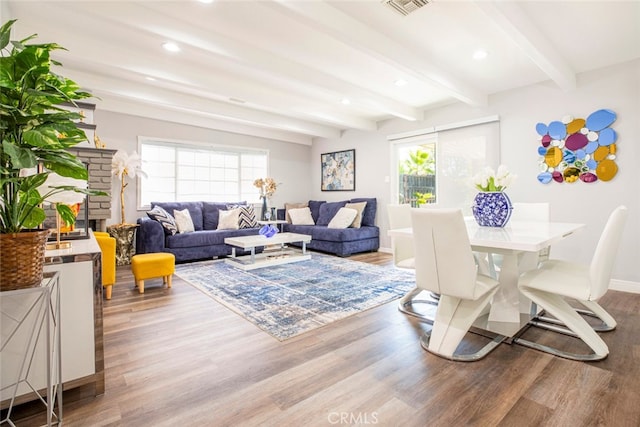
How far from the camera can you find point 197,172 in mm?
5859

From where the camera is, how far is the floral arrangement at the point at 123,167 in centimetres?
470

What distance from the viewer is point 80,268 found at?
150 centimetres

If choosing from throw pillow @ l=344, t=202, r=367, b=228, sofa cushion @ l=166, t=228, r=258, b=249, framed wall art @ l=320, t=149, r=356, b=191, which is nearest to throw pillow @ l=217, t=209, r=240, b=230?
sofa cushion @ l=166, t=228, r=258, b=249

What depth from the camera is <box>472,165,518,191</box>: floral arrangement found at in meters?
2.53

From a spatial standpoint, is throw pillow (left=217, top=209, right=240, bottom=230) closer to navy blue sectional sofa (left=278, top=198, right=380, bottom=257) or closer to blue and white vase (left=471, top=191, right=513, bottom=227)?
navy blue sectional sofa (left=278, top=198, right=380, bottom=257)

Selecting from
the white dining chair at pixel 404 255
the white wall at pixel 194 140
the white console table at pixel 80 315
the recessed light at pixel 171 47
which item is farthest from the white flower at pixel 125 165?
the white dining chair at pixel 404 255

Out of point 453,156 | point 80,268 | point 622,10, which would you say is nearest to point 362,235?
point 453,156

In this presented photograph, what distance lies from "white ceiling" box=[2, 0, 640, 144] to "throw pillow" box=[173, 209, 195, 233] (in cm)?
163

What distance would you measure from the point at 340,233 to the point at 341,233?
2 cm

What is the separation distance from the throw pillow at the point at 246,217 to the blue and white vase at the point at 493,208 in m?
3.95

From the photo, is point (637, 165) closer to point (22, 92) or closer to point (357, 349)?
point (357, 349)

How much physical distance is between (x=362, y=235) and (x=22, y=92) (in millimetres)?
4729

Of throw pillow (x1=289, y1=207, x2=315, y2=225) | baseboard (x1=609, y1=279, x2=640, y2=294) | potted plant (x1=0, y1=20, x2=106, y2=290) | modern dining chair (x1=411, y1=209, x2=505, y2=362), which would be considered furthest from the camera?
throw pillow (x1=289, y1=207, x2=315, y2=225)

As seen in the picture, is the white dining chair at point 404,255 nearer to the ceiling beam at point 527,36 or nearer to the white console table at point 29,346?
the ceiling beam at point 527,36
